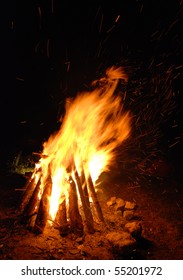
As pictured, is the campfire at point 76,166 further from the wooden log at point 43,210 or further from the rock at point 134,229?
the rock at point 134,229

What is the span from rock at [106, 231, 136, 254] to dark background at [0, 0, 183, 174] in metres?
4.75

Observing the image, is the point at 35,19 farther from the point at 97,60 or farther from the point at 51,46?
the point at 97,60

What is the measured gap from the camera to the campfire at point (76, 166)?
4203 mm

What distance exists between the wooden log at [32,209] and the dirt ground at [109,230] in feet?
0.38

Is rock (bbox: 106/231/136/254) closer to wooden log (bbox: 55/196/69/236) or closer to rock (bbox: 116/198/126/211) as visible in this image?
wooden log (bbox: 55/196/69/236)

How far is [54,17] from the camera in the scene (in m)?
8.45

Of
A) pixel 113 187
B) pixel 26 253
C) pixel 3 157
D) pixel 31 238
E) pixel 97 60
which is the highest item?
pixel 97 60

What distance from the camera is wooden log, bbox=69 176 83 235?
13.2ft

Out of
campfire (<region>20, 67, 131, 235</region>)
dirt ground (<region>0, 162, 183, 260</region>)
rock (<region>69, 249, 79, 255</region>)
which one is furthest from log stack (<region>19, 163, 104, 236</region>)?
rock (<region>69, 249, 79, 255</region>)

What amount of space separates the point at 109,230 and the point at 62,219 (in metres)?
0.73

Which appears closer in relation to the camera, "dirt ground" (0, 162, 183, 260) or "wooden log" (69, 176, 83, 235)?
"dirt ground" (0, 162, 183, 260)

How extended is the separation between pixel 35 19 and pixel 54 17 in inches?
27.3

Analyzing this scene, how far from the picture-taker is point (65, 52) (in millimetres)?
9195
